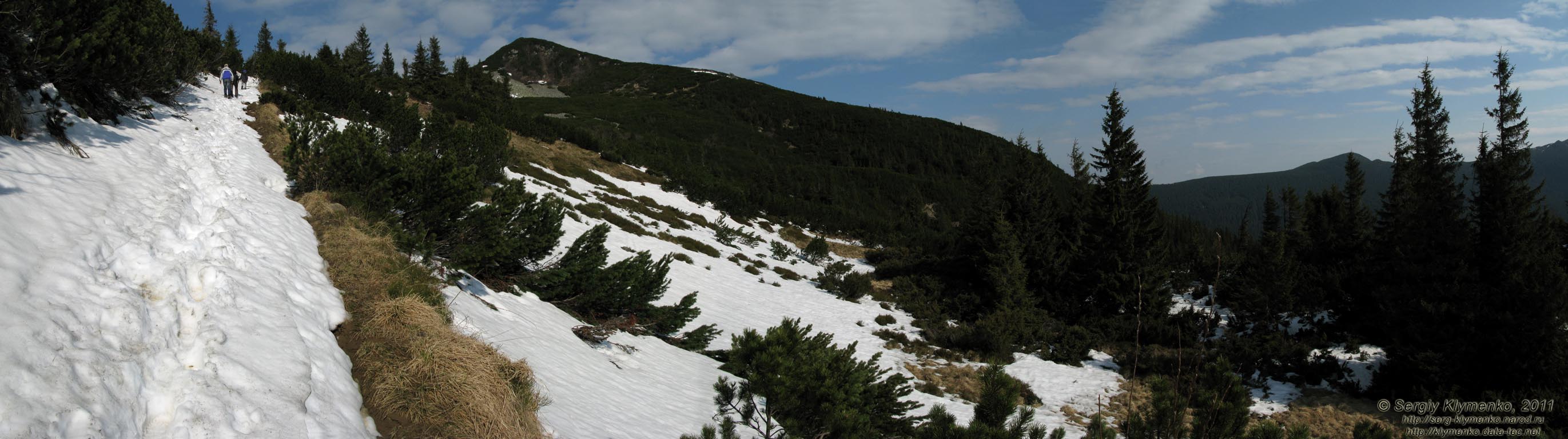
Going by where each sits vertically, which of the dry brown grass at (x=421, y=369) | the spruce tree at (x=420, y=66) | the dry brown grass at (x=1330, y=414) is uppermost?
the spruce tree at (x=420, y=66)

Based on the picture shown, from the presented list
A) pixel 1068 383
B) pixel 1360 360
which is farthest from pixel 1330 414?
pixel 1068 383

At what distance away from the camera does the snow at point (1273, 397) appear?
39.5 ft

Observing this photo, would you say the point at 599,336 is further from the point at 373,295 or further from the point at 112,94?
the point at 112,94

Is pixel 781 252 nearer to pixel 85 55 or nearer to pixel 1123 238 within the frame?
pixel 1123 238

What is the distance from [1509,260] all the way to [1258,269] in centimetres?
552

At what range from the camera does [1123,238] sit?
66.5 feet

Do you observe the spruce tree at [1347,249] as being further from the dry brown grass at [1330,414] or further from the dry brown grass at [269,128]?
the dry brown grass at [269,128]

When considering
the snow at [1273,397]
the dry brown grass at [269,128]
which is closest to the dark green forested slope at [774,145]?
the snow at [1273,397]

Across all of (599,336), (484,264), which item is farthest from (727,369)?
(484,264)

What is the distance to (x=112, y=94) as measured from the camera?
29.9 feet

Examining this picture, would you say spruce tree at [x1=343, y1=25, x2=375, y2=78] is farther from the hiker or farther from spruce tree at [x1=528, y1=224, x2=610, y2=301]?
spruce tree at [x1=528, y1=224, x2=610, y2=301]

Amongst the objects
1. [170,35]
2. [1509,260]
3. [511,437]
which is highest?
[170,35]

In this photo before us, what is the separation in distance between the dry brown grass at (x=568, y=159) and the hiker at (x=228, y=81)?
9.85 m

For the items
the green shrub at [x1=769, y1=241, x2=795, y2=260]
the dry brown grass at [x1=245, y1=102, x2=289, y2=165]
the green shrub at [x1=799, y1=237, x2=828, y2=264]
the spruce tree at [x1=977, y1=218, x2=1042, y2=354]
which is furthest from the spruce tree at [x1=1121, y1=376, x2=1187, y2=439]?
the green shrub at [x1=799, y1=237, x2=828, y2=264]
